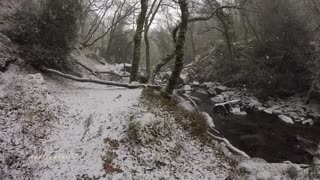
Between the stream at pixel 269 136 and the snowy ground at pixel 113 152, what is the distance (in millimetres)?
4030

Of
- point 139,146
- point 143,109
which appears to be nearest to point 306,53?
point 143,109

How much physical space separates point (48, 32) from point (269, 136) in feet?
33.5

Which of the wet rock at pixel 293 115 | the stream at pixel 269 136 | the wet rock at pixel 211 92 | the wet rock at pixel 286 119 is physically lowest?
the stream at pixel 269 136

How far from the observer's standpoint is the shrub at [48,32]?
9.44 metres

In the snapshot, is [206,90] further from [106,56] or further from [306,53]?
[106,56]

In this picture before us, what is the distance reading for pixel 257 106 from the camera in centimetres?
1705

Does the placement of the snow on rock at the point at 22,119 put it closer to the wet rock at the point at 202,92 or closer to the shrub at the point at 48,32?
the shrub at the point at 48,32

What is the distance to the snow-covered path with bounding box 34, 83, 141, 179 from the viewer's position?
5195mm

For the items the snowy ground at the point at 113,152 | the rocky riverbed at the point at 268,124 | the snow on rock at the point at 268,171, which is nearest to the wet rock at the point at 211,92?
the rocky riverbed at the point at 268,124

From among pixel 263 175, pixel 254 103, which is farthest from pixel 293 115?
pixel 263 175

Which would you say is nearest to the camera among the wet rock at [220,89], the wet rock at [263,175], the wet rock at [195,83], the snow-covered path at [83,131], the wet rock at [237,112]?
the snow-covered path at [83,131]

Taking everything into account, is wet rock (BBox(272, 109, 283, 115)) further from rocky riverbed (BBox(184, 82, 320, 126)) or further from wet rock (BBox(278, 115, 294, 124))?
wet rock (BBox(278, 115, 294, 124))

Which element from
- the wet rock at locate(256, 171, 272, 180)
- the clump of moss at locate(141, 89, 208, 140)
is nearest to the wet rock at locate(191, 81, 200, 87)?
the clump of moss at locate(141, 89, 208, 140)

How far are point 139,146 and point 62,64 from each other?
5.94m
